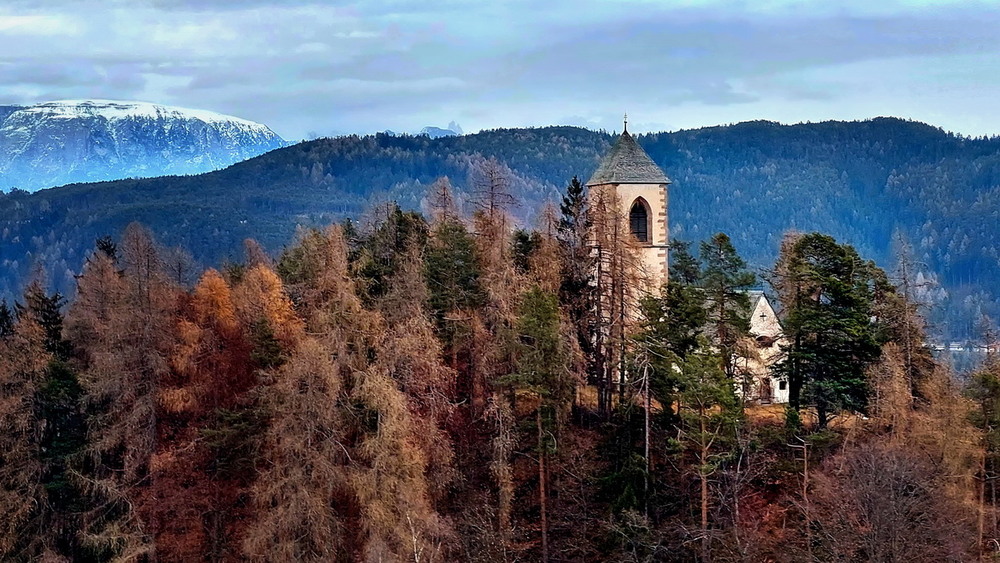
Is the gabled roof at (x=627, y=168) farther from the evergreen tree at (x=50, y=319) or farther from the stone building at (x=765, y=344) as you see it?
the evergreen tree at (x=50, y=319)

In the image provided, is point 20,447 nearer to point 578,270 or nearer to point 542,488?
point 542,488

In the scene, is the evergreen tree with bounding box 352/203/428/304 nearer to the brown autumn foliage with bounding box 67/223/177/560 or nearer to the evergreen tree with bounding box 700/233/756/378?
the brown autumn foliage with bounding box 67/223/177/560

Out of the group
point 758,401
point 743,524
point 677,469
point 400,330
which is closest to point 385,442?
point 400,330

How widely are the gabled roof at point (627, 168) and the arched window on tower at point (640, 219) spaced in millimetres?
1078

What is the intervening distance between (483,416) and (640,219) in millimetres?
15027

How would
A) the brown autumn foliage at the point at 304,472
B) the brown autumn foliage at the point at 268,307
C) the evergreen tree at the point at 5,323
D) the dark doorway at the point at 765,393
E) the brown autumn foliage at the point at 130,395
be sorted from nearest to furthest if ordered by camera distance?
the brown autumn foliage at the point at 304,472 < the brown autumn foliage at the point at 130,395 < the brown autumn foliage at the point at 268,307 < the evergreen tree at the point at 5,323 < the dark doorway at the point at 765,393

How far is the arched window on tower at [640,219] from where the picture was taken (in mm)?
41938

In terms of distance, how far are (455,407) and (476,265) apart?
556 cm

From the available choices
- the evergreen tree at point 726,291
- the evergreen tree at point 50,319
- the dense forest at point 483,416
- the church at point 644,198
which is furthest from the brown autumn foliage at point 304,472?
the church at point 644,198

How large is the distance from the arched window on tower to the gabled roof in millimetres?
1078

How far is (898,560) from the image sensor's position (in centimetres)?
2498

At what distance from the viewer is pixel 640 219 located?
4225 cm

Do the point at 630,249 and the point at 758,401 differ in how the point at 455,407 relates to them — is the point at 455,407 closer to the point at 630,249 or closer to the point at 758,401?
the point at 630,249

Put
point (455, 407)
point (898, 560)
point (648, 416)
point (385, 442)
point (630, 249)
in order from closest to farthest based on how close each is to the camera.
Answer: point (898, 560) < point (385, 442) < point (648, 416) < point (455, 407) < point (630, 249)
